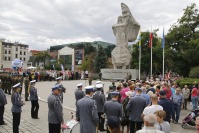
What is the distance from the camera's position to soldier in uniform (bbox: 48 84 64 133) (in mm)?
7047

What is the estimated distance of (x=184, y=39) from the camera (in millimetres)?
35719

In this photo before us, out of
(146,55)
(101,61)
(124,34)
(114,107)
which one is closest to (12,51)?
(101,61)

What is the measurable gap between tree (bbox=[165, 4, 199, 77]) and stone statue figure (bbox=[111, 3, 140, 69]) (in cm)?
540

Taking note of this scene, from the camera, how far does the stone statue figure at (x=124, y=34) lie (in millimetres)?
38250

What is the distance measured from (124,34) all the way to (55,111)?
3221 centimetres

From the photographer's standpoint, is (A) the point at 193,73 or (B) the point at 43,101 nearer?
(B) the point at 43,101

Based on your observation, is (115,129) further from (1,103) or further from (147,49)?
(147,49)

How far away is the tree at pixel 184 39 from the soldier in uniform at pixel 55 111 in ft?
99.2

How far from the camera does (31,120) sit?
37.6ft

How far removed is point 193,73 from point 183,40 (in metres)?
7.71

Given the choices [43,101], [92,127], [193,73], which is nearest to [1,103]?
[92,127]

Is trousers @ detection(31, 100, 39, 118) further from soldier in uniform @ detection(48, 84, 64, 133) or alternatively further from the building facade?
the building facade

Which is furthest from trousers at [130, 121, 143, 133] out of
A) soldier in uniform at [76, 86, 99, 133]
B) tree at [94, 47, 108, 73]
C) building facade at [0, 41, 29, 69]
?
building facade at [0, 41, 29, 69]

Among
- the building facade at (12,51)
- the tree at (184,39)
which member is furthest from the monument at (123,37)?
the building facade at (12,51)
